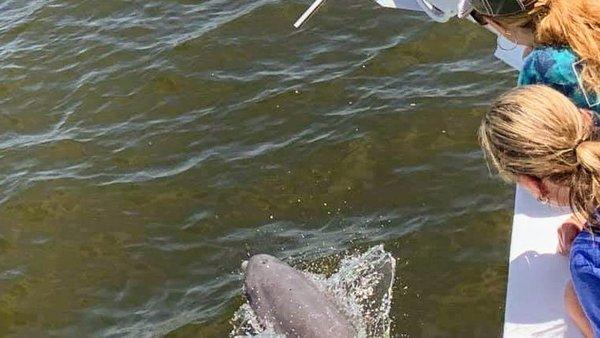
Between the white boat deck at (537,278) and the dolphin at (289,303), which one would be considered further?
the dolphin at (289,303)

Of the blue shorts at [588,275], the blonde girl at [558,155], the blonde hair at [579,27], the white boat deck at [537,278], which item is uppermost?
the blonde hair at [579,27]

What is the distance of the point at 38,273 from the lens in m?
8.33

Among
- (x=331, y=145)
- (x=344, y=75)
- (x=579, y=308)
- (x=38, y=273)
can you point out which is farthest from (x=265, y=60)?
→ (x=579, y=308)

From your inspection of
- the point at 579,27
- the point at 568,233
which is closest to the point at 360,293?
the point at 568,233

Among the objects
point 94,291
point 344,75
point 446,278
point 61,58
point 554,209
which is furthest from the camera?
point 61,58

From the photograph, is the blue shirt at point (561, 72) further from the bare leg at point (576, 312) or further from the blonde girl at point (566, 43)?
the bare leg at point (576, 312)

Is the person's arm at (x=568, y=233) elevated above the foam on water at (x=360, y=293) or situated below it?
above

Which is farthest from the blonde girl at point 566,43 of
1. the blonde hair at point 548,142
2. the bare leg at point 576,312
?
the bare leg at point 576,312

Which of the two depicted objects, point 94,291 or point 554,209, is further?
point 94,291

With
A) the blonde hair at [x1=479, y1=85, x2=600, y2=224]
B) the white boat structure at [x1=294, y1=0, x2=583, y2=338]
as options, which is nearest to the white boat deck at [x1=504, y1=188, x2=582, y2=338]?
the white boat structure at [x1=294, y1=0, x2=583, y2=338]

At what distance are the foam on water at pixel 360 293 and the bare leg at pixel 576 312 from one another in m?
2.84

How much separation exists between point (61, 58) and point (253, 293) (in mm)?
6433

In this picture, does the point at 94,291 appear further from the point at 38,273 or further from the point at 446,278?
the point at 446,278

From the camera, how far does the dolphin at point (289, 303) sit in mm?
6359
